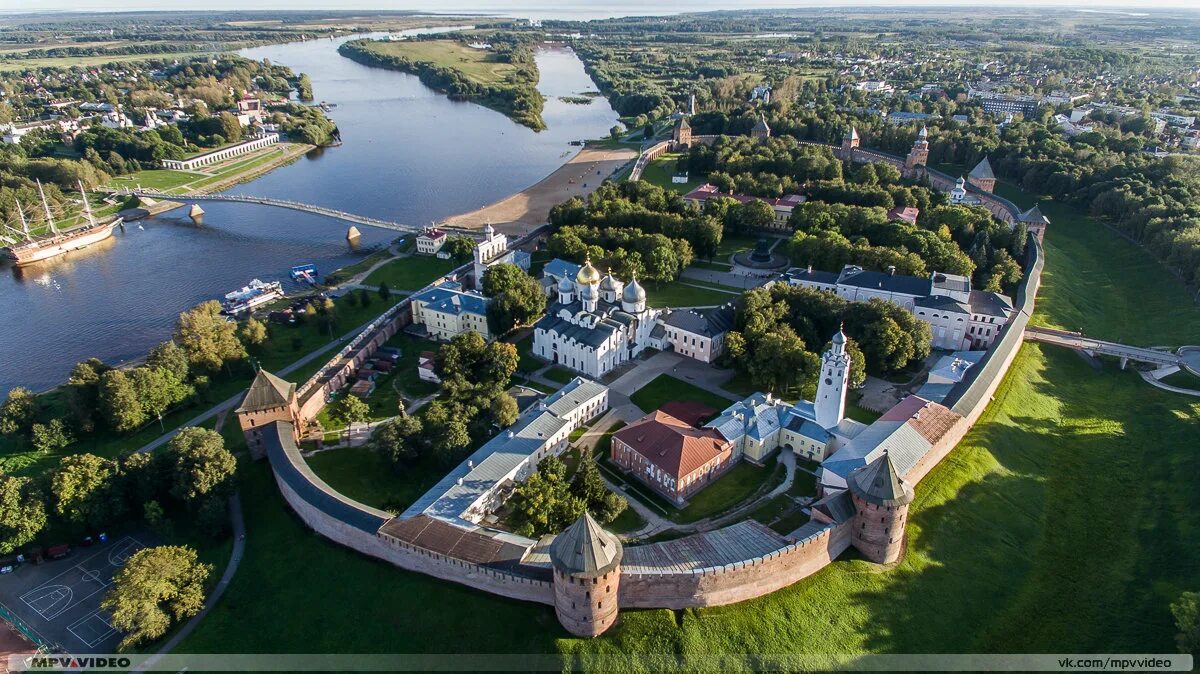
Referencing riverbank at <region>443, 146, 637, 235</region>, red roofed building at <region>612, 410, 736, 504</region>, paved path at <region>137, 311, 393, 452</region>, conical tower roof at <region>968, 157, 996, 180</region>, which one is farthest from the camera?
conical tower roof at <region>968, 157, 996, 180</region>

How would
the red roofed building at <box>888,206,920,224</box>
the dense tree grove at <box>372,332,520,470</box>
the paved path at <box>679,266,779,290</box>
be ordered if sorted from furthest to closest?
the red roofed building at <box>888,206,920,224</box>
the paved path at <box>679,266,779,290</box>
the dense tree grove at <box>372,332,520,470</box>

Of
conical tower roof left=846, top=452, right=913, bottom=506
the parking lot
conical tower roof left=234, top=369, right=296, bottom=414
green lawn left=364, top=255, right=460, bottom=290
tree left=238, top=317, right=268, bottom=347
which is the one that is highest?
conical tower roof left=846, top=452, right=913, bottom=506

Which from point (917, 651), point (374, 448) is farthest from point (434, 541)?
point (917, 651)

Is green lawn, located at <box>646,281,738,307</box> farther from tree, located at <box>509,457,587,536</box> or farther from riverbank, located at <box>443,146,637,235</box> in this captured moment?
tree, located at <box>509,457,587,536</box>

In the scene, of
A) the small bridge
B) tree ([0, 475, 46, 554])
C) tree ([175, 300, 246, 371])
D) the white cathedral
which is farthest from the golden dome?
tree ([0, 475, 46, 554])

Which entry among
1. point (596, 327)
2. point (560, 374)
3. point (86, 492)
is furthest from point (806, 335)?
point (86, 492)

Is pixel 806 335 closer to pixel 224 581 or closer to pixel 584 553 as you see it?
pixel 584 553

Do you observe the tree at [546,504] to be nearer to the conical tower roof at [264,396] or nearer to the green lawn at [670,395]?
the green lawn at [670,395]
